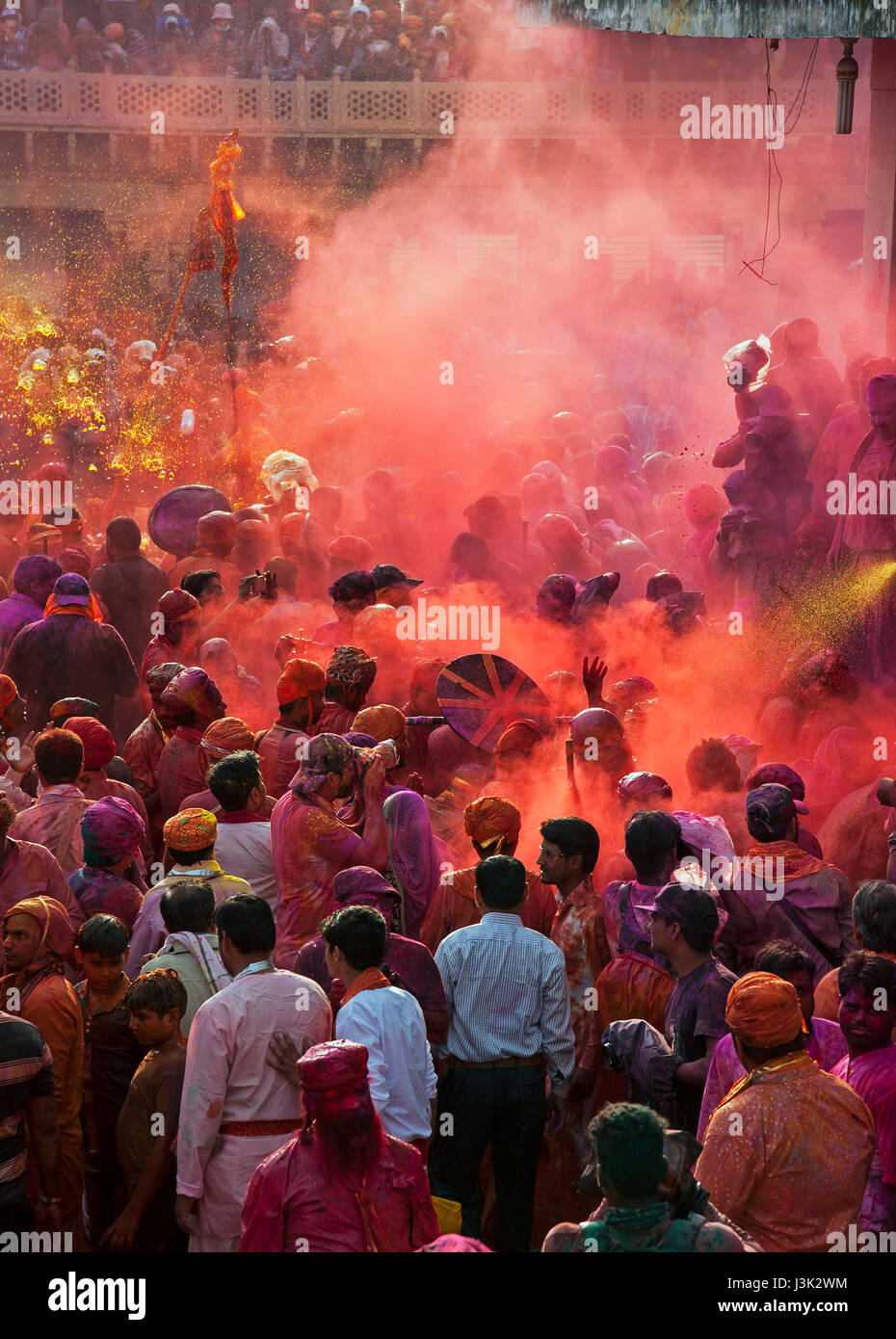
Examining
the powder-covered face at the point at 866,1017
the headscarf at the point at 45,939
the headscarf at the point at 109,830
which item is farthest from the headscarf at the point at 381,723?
the powder-covered face at the point at 866,1017

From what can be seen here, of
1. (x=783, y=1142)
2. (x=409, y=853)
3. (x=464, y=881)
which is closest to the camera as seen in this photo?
(x=783, y=1142)

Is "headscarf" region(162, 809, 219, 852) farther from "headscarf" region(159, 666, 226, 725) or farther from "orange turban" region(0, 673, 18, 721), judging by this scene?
"orange turban" region(0, 673, 18, 721)

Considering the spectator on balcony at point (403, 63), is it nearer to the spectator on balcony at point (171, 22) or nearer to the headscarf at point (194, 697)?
the spectator on balcony at point (171, 22)

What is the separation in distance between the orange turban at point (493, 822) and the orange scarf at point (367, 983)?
3.22 ft

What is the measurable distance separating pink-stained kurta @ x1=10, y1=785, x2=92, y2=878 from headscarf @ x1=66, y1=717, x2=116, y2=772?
1.12ft

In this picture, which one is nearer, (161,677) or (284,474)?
(161,677)

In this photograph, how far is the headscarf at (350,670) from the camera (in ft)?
18.9

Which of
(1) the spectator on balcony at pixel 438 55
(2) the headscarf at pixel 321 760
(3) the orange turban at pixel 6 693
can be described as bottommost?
(2) the headscarf at pixel 321 760

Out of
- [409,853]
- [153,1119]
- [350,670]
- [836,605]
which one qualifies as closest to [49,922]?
[153,1119]

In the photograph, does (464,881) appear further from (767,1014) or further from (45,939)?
(767,1014)

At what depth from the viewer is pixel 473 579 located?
8797mm

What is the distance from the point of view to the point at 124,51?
23.7 meters

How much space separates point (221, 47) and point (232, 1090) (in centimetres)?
2279
